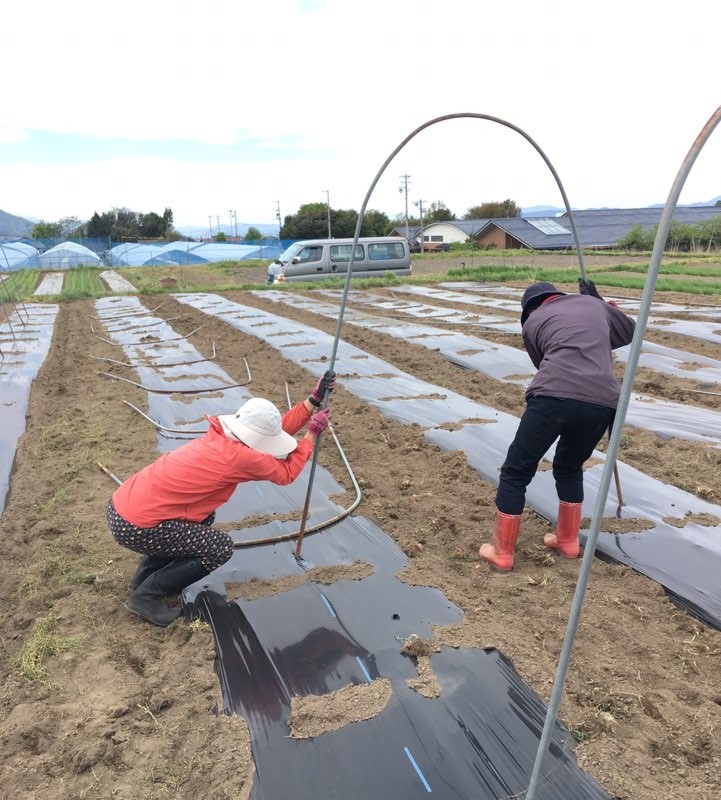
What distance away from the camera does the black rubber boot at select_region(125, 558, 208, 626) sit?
113 inches

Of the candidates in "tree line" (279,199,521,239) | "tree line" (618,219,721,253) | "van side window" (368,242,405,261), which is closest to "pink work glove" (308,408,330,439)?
"van side window" (368,242,405,261)

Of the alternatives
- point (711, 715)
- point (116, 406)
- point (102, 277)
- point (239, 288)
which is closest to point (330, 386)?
point (711, 715)

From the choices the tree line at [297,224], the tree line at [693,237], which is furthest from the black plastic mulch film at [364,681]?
the tree line at [297,224]

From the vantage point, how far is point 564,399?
2.96 m

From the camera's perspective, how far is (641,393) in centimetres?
640

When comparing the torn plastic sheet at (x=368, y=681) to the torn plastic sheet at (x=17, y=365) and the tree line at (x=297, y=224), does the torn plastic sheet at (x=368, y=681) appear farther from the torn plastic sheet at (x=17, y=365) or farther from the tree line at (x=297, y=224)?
the tree line at (x=297, y=224)

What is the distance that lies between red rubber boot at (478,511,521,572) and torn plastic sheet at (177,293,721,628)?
0.57 metres

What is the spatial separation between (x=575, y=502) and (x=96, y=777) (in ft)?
8.24

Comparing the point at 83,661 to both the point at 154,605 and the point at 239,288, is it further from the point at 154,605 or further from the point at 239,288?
the point at 239,288

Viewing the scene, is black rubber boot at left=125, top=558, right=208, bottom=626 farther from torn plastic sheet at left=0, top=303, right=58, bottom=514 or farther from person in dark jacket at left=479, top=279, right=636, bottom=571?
torn plastic sheet at left=0, top=303, right=58, bottom=514

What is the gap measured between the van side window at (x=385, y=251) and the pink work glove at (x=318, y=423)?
16.1 meters

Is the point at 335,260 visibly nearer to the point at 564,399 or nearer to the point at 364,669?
the point at 564,399

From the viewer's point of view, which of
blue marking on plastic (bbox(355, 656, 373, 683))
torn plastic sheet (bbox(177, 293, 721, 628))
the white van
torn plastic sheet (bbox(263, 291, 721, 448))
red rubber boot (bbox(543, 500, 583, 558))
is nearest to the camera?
blue marking on plastic (bbox(355, 656, 373, 683))

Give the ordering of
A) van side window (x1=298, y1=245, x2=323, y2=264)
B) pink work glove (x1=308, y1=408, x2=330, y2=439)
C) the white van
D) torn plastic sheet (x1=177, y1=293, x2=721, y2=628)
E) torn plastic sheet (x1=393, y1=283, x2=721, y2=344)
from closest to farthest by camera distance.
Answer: pink work glove (x1=308, y1=408, x2=330, y2=439) < torn plastic sheet (x1=177, y1=293, x2=721, y2=628) < torn plastic sheet (x1=393, y1=283, x2=721, y2=344) < the white van < van side window (x1=298, y1=245, x2=323, y2=264)
